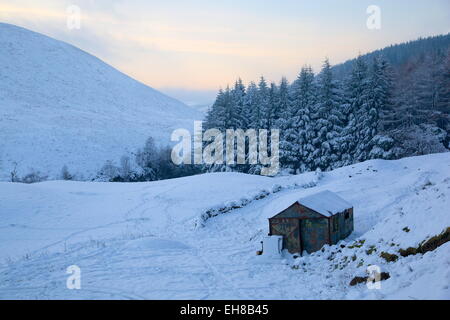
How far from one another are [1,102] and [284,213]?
8922cm

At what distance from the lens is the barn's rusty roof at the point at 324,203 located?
666 inches

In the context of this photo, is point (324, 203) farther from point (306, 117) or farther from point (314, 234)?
point (306, 117)

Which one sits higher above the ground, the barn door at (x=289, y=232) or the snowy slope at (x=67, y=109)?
the snowy slope at (x=67, y=109)

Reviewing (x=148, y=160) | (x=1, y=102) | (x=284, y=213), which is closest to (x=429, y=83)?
(x=284, y=213)

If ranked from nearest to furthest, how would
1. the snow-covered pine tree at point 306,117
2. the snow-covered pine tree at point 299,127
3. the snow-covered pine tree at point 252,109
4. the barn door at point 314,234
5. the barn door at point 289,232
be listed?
1. the barn door at point 314,234
2. the barn door at point 289,232
3. the snow-covered pine tree at point 306,117
4. the snow-covered pine tree at point 299,127
5. the snow-covered pine tree at point 252,109

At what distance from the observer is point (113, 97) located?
11500 centimetres

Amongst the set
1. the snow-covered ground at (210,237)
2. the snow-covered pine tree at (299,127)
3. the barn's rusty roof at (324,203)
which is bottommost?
the snow-covered ground at (210,237)

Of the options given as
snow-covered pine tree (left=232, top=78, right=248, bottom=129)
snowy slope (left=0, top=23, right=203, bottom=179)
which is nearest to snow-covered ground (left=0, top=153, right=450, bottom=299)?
snow-covered pine tree (left=232, top=78, right=248, bottom=129)

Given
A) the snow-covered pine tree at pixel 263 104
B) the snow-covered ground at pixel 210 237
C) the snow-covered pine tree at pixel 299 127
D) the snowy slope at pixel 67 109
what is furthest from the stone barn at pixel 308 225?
the snowy slope at pixel 67 109

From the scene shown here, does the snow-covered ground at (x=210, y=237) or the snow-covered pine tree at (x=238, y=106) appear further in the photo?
the snow-covered pine tree at (x=238, y=106)

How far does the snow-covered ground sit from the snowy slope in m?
34.3

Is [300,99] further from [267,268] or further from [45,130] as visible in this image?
[45,130]

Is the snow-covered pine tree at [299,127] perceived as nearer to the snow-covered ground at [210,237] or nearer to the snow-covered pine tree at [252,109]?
the snow-covered pine tree at [252,109]

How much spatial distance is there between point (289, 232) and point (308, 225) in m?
0.90
